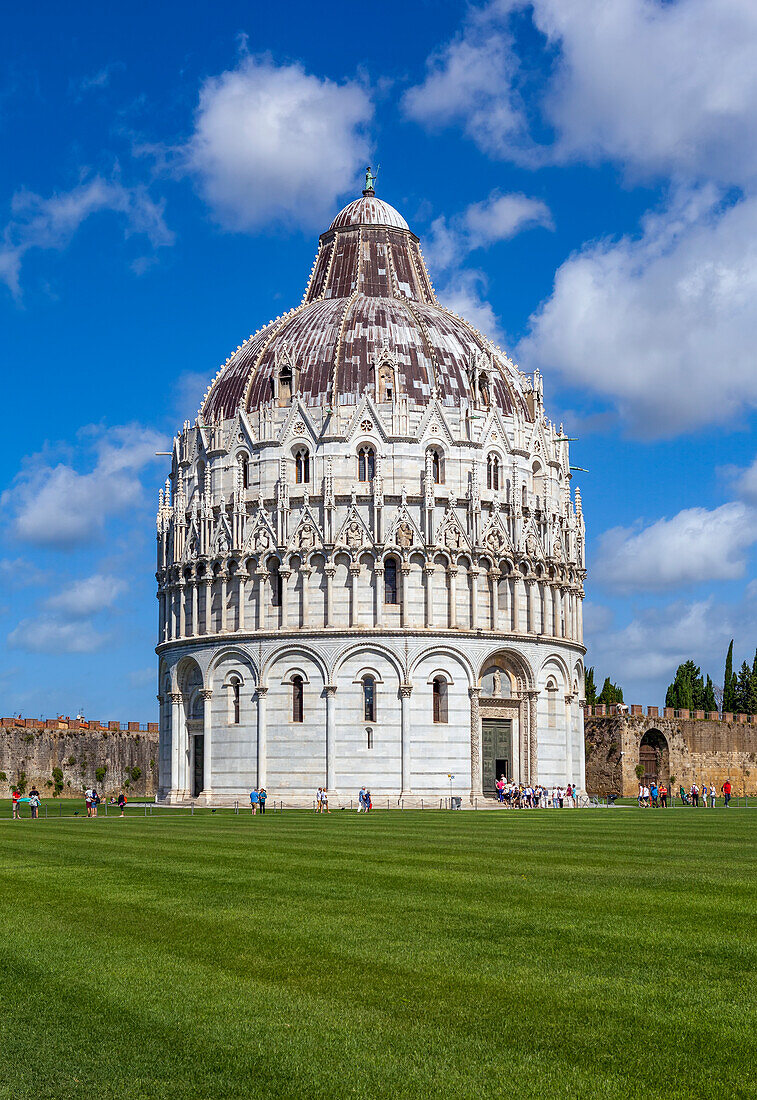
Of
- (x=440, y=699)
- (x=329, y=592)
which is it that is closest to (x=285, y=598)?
(x=329, y=592)

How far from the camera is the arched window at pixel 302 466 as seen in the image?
255ft

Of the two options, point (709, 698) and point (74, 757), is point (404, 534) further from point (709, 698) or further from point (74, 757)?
point (709, 698)

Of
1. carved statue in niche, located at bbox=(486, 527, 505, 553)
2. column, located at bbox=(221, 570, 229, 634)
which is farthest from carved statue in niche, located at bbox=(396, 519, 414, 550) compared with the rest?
column, located at bbox=(221, 570, 229, 634)

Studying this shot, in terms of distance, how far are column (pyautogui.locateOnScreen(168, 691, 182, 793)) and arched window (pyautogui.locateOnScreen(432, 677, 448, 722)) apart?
17742 millimetres

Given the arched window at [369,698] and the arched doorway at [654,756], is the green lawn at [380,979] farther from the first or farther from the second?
the arched doorway at [654,756]

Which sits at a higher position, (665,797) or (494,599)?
(494,599)

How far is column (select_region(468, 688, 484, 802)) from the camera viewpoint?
7406 centimetres

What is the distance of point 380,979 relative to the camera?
1408cm

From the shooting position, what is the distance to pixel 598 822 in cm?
4428

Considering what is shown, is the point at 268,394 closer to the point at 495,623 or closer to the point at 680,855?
the point at 495,623

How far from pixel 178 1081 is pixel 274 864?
15563mm

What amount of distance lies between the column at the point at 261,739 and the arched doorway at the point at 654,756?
39.1m

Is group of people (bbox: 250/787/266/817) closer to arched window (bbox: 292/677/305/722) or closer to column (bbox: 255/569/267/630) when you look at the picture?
arched window (bbox: 292/677/305/722)

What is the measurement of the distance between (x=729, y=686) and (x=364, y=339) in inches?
2542
